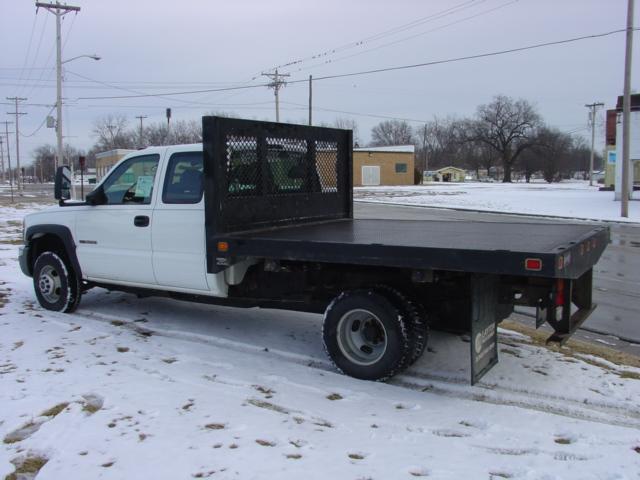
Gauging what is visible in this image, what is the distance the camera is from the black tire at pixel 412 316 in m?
4.73

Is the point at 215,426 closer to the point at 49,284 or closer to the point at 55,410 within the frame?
the point at 55,410

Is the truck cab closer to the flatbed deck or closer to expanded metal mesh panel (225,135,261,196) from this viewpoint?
expanded metal mesh panel (225,135,261,196)

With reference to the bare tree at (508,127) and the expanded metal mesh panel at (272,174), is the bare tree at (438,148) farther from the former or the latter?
the expanded metal mesh panel at (272,174)

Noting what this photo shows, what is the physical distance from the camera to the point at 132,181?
6.55 meters

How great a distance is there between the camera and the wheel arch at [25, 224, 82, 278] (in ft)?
23.2

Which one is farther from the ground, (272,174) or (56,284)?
(272,174)

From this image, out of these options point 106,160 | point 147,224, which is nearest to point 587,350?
point 147,224

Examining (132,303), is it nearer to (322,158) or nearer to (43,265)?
(43,265)

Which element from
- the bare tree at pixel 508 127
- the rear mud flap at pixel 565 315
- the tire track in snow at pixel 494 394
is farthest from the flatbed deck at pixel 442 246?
the bare tree at pixel 508 127

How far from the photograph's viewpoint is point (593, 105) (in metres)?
81.0

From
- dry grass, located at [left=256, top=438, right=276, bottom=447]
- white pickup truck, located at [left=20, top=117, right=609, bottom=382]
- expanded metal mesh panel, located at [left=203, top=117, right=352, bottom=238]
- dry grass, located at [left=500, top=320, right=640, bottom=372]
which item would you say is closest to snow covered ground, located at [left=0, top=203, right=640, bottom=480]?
dry grass, located at [left=256, top=438, right=276, bottom=447]

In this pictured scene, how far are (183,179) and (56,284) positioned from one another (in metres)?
2.54

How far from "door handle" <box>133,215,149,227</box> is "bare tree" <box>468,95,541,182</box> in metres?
96.3

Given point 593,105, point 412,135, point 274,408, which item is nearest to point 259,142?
point 274,408
